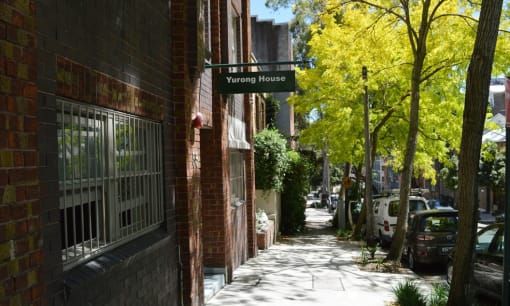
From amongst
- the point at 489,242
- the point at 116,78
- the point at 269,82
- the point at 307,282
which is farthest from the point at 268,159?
the point at 116,78

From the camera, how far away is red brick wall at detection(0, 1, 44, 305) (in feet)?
9.47

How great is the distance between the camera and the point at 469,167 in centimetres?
699

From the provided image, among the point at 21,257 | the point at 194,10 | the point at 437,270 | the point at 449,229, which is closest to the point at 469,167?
the point at 194,10

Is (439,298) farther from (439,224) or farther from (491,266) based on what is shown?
(439,224)

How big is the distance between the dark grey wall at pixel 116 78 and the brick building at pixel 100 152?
1cm

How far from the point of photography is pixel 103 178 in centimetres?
482

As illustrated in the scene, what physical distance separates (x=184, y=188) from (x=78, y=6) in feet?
11.0

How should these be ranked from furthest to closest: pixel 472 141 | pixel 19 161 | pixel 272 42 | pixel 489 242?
pixel 272 42 → pixel 489 242 → pixel 472 141 → pixel 19 161

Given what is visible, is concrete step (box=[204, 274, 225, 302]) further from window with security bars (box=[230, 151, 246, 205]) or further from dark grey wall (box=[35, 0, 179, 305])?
window with security bars (box=[230, 151, 246, 205])

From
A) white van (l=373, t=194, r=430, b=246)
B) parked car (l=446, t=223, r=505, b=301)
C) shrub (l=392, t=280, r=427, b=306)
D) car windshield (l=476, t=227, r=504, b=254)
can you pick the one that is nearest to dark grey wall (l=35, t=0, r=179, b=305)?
shrub (l=392, t=280, r=427, b=306)

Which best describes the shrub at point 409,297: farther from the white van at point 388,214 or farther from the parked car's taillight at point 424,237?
the white van at point 388,214

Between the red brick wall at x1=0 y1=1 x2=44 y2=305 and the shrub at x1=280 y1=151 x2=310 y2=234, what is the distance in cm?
1910

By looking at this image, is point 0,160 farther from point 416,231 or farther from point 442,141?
point 442,141

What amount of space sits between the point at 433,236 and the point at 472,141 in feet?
22.1
